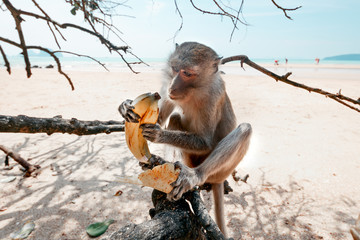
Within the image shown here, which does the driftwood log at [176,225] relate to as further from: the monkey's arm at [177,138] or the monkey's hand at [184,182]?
the monkey's arm at [177,138]

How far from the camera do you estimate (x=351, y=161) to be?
192 inches

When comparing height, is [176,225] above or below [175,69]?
below

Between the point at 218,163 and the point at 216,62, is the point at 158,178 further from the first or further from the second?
the point at 216,62

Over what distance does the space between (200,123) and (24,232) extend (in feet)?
8.17

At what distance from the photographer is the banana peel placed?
6.27ft

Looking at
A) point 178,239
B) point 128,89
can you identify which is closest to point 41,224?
point 178,239

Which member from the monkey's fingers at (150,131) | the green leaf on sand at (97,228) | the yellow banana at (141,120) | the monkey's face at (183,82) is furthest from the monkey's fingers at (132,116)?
the green leaf on sand at (97,228)

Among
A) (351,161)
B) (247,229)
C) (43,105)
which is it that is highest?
(351,161)

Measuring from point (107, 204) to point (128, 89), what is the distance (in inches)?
405

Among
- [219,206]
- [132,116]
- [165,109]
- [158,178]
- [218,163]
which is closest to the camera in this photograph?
[158,178]

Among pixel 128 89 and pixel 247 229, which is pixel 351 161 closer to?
pixel 247 229

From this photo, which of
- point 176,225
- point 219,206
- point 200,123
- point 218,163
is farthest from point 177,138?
point 176,225

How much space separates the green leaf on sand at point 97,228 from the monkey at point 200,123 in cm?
127

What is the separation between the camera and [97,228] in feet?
9.11
